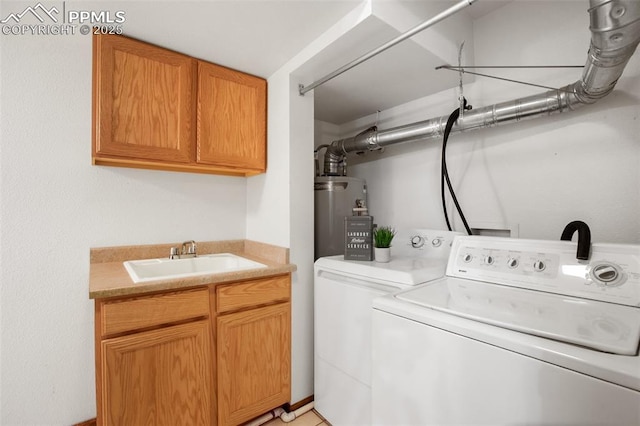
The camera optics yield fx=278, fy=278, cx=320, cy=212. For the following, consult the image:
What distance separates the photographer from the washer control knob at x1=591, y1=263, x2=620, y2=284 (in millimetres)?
922

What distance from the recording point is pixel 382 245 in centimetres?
149

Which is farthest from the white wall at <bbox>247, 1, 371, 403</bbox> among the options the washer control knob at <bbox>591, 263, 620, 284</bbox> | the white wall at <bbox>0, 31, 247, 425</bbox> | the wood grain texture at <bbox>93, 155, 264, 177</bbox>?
the washer control knob at <bbox>591, 263, 620, 284</bbox>

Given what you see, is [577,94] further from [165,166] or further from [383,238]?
[165,166]

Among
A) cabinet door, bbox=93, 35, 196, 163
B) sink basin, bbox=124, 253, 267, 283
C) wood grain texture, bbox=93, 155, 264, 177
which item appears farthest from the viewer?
sink basin, bbox=124, 253, 267, 283

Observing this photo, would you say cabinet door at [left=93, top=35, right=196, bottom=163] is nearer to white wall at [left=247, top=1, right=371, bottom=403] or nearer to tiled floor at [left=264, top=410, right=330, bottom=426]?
white wall at [left=247, top=1, right=371, bottom=403]

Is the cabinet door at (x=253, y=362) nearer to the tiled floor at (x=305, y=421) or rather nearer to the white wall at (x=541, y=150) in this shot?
the tiled floor at (x=305, y=421)

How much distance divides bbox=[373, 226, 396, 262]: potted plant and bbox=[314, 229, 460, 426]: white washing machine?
0.05 m

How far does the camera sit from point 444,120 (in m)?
1.67

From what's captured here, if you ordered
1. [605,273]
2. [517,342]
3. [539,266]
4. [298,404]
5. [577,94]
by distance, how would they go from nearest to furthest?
[517,342], [605,273], [539,266], [577,94], [298,404]

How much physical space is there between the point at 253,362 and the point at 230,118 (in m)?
1.48

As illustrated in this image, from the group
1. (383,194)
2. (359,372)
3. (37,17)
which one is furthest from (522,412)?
(37,17)

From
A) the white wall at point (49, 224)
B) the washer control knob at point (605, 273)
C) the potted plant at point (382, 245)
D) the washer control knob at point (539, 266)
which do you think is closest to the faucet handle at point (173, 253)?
the white wall at point (49, 224)

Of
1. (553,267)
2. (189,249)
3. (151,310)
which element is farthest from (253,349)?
(553,267)

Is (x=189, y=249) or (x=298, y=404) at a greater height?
(x=189, y=249)
